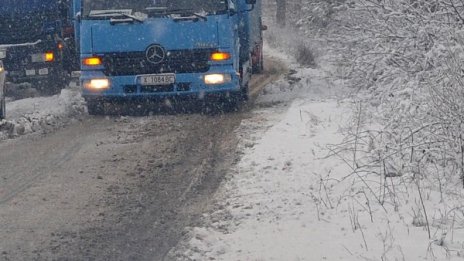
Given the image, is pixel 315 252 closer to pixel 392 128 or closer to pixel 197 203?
pixel 197 203

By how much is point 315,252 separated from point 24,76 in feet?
48.7

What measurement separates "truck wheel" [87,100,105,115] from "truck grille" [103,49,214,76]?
0.84 metres

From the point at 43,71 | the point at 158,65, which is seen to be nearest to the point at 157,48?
the point at 158,65

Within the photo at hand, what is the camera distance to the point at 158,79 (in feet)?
44.2

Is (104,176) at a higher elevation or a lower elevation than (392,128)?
lower

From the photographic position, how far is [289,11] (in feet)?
187

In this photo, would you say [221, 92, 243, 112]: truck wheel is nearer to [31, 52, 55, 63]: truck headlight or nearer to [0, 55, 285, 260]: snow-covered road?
[0, 55, 285, 260]: snow-covered road

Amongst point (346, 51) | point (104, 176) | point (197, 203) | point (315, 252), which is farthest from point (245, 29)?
point (315, 252)

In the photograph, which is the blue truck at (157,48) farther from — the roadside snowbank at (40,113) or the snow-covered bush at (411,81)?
the snow-covered bush at (411,81)

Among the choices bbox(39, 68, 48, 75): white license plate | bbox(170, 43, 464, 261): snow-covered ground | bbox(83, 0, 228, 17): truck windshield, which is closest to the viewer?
bbox(170, 43, 464, 261): snow-covered ground

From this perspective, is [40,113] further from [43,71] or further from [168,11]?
[43,71]

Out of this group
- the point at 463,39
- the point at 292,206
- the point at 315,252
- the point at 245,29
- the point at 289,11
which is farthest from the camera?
the point at 289,11

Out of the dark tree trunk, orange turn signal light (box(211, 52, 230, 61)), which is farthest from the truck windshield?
the dark tree trunk

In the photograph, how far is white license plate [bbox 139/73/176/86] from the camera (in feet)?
44.2
